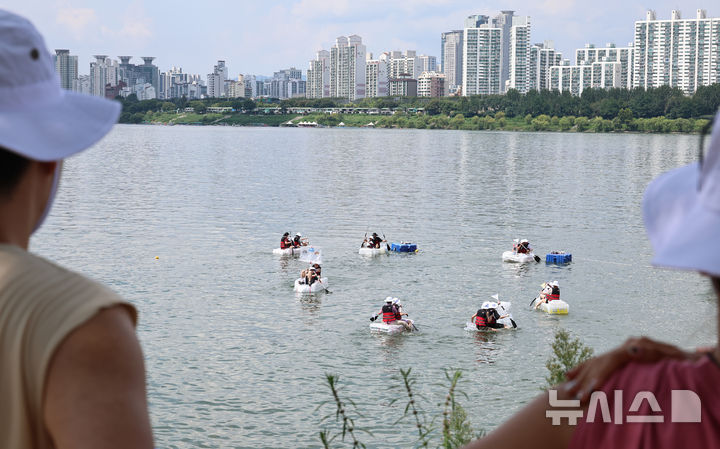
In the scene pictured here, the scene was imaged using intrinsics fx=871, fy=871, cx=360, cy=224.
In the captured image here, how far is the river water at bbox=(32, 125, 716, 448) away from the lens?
1736 centimetres

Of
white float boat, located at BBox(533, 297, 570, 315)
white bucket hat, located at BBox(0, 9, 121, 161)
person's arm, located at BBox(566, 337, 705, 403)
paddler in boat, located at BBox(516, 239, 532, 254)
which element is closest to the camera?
person's arm, located at BBox(566, 337, 705, 403)

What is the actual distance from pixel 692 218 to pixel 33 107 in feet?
3.88

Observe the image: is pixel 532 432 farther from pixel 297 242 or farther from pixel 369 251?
pixel 297 242

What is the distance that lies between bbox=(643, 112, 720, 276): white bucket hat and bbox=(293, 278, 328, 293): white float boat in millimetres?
25615

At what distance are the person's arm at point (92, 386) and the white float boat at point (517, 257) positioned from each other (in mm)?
32170

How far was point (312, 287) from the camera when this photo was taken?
26875 mm

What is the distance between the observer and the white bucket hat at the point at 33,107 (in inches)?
61.9

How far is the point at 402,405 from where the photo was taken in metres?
17.3

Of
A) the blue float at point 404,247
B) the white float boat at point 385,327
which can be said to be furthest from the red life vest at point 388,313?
Answer: the blue float at point 404,247

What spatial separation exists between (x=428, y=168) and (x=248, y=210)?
34.2m

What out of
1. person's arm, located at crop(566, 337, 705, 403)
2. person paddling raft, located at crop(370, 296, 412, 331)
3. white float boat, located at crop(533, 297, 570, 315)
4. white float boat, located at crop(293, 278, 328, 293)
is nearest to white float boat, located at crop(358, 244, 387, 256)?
white float boat, located at crop(293, 278, 328, 293)

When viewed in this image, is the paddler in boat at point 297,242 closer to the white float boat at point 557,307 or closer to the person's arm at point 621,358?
the white float boat at point 557,307

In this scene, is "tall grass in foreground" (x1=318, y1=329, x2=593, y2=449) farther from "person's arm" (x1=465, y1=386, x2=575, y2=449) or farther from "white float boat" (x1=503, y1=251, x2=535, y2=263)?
"white float boat" (x1=503, y1=251, x2=535, y2=263)

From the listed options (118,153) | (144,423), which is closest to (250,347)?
(144,423)
